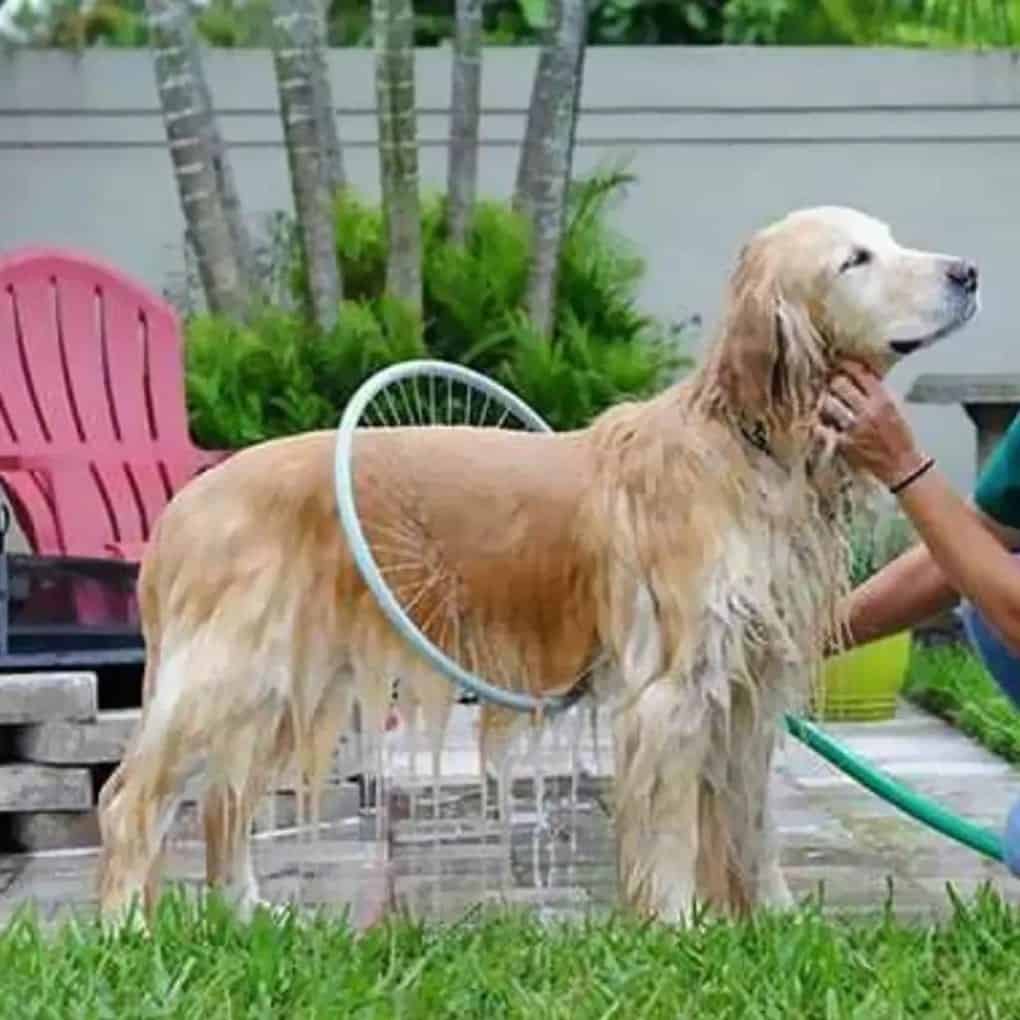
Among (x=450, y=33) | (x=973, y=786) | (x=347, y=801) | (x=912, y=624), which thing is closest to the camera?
(x=912, y=624)

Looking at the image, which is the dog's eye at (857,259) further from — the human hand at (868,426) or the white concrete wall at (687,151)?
the white concrete wall at (687,151)

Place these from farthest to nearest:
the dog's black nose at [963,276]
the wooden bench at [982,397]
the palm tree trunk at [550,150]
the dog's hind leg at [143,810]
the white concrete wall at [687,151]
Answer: the white concrete wall at [687,151] < the wooden bench at [982,397] < the palm tree trunk at [550,150] < the dog's hind leg at [143,810] < the dog's black nose at [963,276]

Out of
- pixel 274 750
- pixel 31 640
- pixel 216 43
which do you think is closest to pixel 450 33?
pixel 216 43

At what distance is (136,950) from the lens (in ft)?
12.6

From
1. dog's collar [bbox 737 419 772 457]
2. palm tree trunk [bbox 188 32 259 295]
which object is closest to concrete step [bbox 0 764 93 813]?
dog's collar [bbox 737 419 772 457]

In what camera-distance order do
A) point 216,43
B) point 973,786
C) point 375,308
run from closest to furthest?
point 973,786, point 375,308, point 216,43

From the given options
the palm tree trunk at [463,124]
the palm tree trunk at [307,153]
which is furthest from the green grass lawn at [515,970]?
the palm tree trunk at [463,124]

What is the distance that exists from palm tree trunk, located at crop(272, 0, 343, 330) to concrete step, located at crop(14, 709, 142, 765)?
3115 millimetres

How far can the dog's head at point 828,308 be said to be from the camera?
4.43 meters

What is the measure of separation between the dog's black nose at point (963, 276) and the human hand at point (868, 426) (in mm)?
Answer: 205

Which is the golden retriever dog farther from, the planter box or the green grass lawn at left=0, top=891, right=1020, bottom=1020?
the planter box

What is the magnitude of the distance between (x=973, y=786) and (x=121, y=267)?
455cm

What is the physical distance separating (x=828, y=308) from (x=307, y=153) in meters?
4.71

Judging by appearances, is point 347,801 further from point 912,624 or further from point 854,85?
point 854,85
